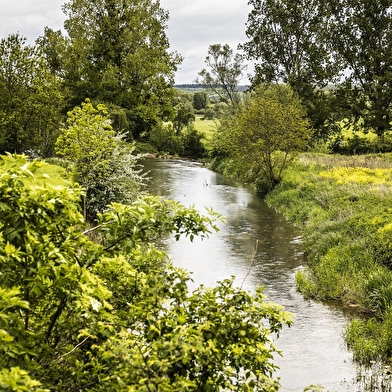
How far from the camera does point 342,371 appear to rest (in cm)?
769

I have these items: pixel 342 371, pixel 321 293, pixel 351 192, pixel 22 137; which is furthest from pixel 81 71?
pixel 342 371

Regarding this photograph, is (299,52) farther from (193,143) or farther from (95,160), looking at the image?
(95,160)

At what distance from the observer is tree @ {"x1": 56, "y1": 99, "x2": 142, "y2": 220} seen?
14523 mm

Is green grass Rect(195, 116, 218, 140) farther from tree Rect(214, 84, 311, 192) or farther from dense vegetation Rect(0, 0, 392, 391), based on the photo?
tree Rect(214, 84, 311, 192)

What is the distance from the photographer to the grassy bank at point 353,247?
8.95 metres

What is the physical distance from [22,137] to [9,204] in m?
23.2

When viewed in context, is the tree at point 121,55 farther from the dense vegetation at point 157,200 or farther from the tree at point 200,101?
the tree at point 200,101

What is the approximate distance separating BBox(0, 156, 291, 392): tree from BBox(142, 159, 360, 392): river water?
3.22ft

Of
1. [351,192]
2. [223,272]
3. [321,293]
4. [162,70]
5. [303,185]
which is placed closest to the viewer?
[321,293]

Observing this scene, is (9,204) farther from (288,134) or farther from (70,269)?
(288,134)

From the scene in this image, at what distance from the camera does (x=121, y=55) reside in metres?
36.8

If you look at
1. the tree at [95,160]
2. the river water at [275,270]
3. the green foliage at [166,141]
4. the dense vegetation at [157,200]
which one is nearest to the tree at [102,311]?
the dense vegetation at [157,200]

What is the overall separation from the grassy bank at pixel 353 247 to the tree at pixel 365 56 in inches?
696

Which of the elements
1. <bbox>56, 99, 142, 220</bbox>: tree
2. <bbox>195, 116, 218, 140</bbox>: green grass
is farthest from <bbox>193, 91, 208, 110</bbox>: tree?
<bbox>56, 99, 142, 220</bbox>: tree
